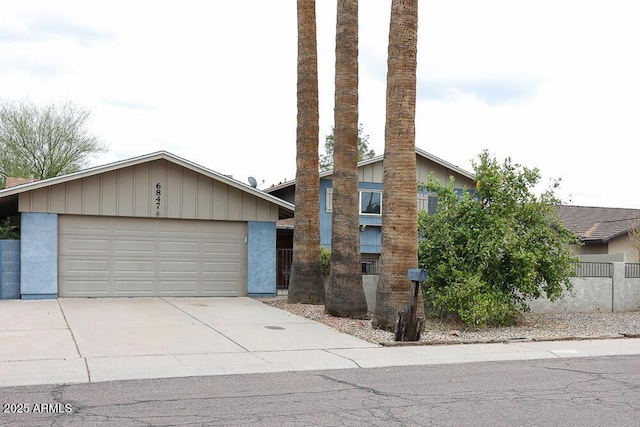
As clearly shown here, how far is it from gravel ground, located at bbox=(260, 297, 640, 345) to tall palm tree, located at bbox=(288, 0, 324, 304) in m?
0.66

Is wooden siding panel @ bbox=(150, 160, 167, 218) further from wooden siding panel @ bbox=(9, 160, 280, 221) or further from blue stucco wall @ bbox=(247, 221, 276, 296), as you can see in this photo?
blue stucco wall @ bbox=(247, 221, 276, 296)

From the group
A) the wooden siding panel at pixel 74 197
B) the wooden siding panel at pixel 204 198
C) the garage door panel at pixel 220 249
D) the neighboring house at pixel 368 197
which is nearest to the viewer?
the wooden siding panel at pixel 74 197

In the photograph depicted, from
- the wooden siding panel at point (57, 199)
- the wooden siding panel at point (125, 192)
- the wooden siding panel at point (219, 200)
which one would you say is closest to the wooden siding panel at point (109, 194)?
the wooden siding panel at point (125, 192)

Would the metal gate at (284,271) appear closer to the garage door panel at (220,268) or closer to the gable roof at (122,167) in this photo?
the garage door panel at (220,268)

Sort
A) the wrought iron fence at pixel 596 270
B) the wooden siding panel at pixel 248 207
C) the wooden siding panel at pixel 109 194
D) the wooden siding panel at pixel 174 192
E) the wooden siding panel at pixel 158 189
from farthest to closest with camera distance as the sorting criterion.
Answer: the wooden siding panel at pixel 248 207 → the wrought iron fence at pixel 596 270 → the wooden siding panel at pixel 174 192 → the wooden siding panel at pixel 158 189 → the wooden siding panel at pixel 109 194

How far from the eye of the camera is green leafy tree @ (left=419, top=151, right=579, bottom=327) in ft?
49.3

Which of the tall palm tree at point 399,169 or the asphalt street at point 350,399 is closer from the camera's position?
the asphalt street at point 350,399

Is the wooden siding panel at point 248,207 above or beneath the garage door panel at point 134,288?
above

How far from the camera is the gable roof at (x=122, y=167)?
59.1ft

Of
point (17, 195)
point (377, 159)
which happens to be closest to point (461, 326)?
point (17, 195)

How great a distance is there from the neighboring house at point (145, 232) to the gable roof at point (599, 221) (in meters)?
14.3

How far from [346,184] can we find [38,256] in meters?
8.49

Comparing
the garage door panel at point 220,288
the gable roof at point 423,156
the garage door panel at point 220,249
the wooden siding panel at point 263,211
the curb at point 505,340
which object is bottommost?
the curb at point 505,340

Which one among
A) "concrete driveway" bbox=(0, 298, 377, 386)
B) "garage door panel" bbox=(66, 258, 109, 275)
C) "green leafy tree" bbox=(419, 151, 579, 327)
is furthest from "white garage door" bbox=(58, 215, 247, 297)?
"green leafy tree" bbox=(419, 151, 579, 327)
